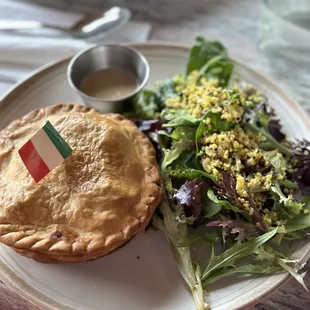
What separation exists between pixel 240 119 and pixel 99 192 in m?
0.65

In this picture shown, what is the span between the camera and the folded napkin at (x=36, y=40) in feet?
8.25

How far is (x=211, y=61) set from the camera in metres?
2.25

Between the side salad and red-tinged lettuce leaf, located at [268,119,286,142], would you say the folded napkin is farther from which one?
red-tinged lettuce leaf, located at [268,119,286,142]

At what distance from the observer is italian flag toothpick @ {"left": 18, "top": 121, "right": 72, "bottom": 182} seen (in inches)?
64.2

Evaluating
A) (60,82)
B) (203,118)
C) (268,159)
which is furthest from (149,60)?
(268,159)

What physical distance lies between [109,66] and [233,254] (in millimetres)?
1120

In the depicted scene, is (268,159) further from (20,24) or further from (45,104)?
(20,24)

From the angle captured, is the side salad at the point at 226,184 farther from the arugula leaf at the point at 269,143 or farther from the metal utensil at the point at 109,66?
the metal utensil at the point at 109,66

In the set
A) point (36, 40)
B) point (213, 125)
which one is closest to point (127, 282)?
point (213, 125)

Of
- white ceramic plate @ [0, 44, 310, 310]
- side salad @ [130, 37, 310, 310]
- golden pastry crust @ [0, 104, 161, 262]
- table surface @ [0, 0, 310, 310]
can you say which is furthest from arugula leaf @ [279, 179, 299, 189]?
table surface @ [0, 0, 310, 310]

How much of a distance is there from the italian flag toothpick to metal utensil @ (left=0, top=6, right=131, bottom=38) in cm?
119

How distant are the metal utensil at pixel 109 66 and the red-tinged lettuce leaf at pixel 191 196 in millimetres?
535

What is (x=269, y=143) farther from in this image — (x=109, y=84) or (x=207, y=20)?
(x=207, y=20)

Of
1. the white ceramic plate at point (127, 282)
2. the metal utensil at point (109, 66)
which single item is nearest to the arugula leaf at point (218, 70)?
the metal utensil at point (109, 66)
